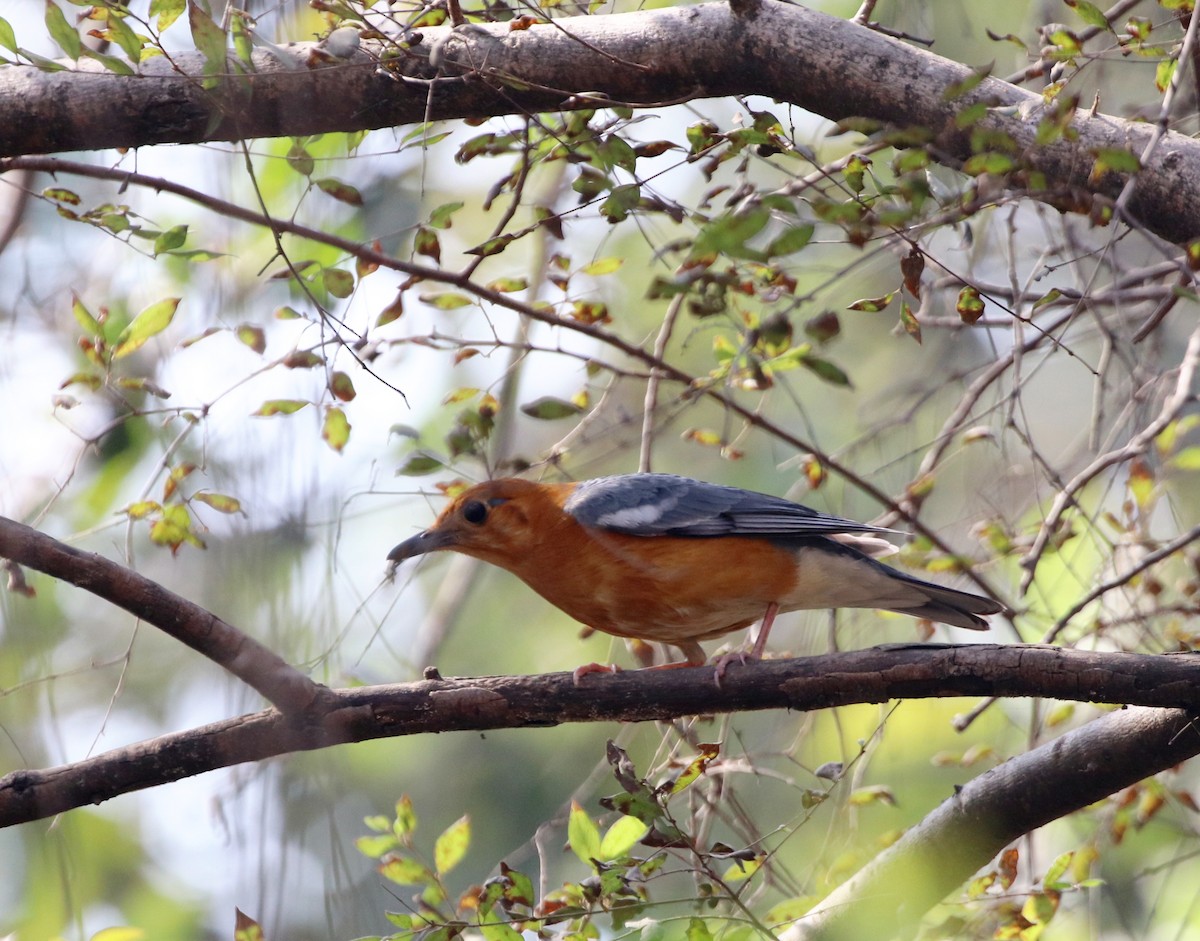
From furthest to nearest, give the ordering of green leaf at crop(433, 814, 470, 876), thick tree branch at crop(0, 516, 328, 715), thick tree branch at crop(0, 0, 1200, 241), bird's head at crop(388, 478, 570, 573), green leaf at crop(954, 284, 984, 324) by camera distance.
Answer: bird's head at crop(388, 478, 570, 573)
thick tree branch at crop(0, 0, 1200, 241)
green leaf at crop(433, 814, 470, 876)
green leaf at crop(954, 284, 984, 324)
thick tree branch at crop(0, 516, 328, 715)

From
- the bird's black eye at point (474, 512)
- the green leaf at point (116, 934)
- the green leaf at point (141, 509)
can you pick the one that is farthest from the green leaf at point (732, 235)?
the bird's black eye at point (474, 512)

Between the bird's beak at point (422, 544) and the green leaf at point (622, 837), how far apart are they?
72.9 inches

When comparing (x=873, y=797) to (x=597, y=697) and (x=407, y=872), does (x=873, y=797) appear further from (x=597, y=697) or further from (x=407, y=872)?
(x=407, y=872)

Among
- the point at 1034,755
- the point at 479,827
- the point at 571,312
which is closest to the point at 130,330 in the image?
the point at 571,312

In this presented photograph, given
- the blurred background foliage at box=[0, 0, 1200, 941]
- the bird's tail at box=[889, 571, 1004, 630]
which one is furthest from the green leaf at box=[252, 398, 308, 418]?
the bird's tail at box=[889, 571, 1004, 630]

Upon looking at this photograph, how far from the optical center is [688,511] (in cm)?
493

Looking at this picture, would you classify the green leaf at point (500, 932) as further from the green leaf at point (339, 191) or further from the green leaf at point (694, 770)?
the green leaf at point (339, 191)

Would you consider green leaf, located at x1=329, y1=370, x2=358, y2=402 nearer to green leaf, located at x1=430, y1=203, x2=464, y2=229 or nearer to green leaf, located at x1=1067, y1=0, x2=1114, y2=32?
green leaf, located at x1=430, y1=203, x2=464, y2=229

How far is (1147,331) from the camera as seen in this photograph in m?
3.57

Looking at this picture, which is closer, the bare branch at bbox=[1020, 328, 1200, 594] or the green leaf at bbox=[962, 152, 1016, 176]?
the green leaf at bbox=[962, 152, 1016, 176]

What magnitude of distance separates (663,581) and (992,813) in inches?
62.7

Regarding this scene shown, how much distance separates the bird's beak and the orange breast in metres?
0.42

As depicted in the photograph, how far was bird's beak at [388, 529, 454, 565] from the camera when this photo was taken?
15.8 feet

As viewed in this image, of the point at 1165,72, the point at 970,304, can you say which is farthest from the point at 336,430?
the point at 1165,72
